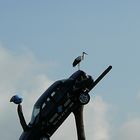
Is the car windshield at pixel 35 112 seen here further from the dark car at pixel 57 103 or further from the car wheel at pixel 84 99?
the car wheel at pixel 84 99

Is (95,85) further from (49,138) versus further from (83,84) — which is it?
(49,138)

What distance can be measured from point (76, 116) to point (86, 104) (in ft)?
3.71

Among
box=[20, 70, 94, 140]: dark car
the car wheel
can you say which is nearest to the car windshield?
box=[20, 70, 94, 140]: dark car

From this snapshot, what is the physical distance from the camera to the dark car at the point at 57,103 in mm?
25172

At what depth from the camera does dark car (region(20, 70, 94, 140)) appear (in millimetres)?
25172

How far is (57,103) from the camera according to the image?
25.4 m

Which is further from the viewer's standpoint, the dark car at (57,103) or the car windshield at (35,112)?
the car windshield at (35,112)

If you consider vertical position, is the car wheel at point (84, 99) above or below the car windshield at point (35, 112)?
below

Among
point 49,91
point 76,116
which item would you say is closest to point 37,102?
point 49,91

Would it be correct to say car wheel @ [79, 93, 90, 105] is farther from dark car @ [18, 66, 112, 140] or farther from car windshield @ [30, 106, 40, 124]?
car windshield @ [30, 106, 40, 124]

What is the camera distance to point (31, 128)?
998 inches

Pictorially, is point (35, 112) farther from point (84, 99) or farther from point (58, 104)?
point (84, 99)

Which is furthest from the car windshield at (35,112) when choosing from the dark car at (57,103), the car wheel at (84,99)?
the car wheel at (84,99)

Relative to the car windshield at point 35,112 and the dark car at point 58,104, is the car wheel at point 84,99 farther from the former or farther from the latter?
the car windshield at point 35,112
